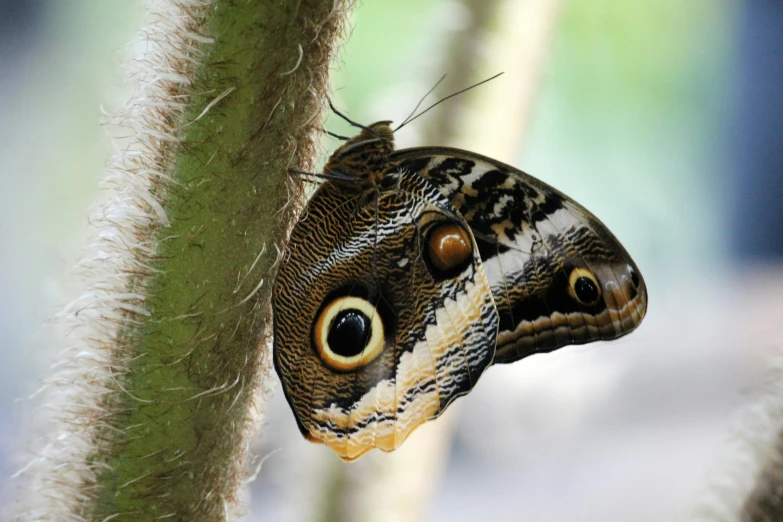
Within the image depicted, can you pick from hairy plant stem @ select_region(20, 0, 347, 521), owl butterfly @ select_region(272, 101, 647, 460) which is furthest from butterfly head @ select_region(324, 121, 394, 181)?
hairy plant stem @ select_region(20, 0, 347, 521)

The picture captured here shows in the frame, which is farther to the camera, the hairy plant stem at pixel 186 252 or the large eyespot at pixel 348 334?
the large eyespot at pixel 348 334

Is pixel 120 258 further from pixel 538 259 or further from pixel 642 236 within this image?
pixel 642 236

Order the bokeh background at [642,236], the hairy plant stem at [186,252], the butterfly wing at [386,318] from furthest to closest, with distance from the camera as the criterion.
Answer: the bokeh background at [642,236]
the butterfly wing at [386,318]
the hairy plant stem at [186,252]

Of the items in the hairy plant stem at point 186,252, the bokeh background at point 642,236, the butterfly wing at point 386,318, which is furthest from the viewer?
the bokeh background at point 642,236

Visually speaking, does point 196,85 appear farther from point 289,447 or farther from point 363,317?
point 289,447

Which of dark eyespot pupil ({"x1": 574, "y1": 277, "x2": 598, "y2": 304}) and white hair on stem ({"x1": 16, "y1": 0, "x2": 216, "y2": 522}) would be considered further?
dark eyespot pupil ({"x1": 574, "y1": 277, "x2": 598, "y2": 304})

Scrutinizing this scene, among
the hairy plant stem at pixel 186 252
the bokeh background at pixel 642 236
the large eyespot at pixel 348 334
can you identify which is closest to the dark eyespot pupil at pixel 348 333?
the large eyespot at pixel 348 334

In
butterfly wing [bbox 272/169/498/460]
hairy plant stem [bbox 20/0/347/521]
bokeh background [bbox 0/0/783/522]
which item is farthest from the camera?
bokeh background [bbox 0/0/783/522]

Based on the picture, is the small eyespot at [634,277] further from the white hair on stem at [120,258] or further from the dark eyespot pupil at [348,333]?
the white hair on stem at [120,258]

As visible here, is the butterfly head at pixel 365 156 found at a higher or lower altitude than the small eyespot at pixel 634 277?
higher

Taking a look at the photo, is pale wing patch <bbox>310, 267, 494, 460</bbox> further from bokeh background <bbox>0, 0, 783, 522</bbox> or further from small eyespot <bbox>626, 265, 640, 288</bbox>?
bokeh background <bbox>0, 0, 783, 522</bbox>
